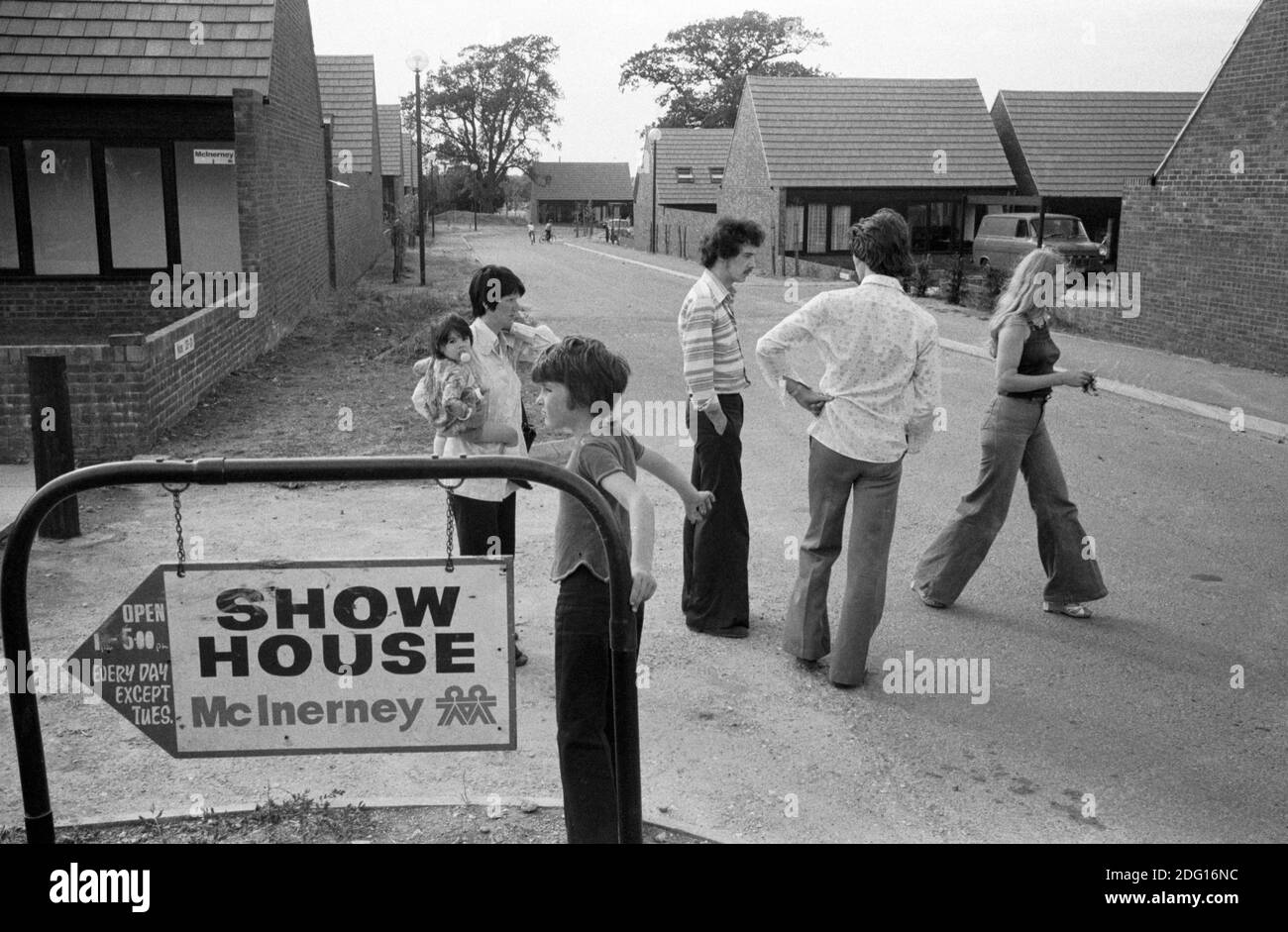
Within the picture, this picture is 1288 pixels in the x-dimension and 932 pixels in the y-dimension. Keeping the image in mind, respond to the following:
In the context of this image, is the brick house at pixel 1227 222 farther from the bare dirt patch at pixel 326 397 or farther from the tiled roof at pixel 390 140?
the tiled roof at pixel 390 140

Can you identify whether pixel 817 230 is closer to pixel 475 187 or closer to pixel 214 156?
pixel 214 156

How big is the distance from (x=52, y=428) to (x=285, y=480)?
570 cm

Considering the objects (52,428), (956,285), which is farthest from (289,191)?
(956,285)

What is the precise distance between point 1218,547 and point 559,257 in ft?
119

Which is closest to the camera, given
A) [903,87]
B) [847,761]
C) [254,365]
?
[847,761]

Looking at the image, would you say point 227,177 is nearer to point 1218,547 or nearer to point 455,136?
point 1218,547

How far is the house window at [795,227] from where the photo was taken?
120 feet

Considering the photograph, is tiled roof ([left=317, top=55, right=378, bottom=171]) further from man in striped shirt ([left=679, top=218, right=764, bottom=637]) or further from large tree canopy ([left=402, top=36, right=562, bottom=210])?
large tree canopy ([left=402, top=36, right=562, bottom=210])

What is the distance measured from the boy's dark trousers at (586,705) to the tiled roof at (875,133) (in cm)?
3361

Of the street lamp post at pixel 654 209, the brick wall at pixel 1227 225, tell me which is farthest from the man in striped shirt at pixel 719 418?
the street lamp post at pixel 654 209

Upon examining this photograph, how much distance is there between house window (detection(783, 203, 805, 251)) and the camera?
36469 millimetres

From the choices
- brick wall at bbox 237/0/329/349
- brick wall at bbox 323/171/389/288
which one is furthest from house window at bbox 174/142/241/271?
brick wall at bbox 323/171/389/288
